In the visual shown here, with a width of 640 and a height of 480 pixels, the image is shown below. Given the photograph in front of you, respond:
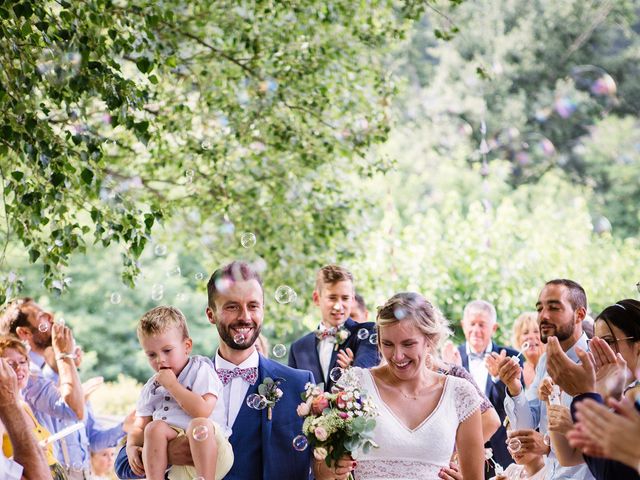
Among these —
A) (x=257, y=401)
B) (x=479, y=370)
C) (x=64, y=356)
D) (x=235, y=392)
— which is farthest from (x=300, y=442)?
(x=479, y=370)

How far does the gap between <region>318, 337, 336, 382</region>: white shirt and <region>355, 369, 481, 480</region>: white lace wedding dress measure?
187cm

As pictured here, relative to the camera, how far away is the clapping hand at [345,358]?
216 inches

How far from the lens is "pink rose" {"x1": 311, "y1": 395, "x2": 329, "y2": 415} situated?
12.9 feet

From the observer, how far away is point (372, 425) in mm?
3863

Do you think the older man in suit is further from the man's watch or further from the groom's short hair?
the groom's short hair

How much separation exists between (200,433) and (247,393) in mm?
331

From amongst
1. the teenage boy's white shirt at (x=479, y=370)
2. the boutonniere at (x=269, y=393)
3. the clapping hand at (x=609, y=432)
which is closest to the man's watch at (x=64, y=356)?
the boutonniere at (x=269, y=393)

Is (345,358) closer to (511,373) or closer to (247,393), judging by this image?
(511,373)

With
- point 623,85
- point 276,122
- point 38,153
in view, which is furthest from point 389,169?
point 623,85

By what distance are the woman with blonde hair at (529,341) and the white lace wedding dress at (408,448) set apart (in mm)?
2946

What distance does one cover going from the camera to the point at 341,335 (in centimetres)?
588

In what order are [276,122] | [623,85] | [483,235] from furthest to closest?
[623,85], [483,235], [276,122]

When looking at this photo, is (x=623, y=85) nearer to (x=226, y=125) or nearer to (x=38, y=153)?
(x=226, y=125)

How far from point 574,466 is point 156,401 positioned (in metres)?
1.85
